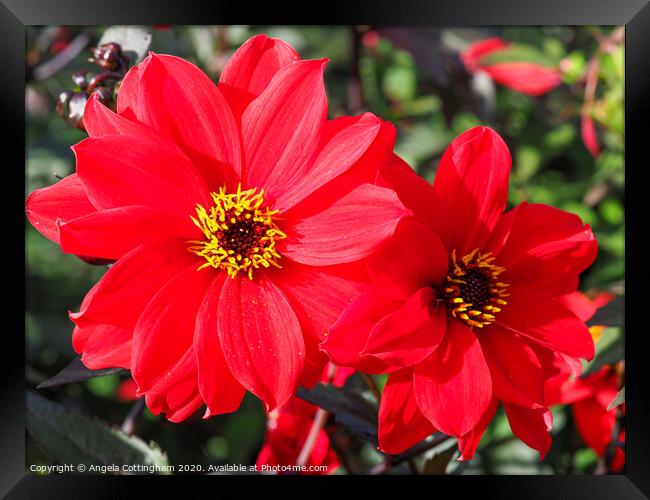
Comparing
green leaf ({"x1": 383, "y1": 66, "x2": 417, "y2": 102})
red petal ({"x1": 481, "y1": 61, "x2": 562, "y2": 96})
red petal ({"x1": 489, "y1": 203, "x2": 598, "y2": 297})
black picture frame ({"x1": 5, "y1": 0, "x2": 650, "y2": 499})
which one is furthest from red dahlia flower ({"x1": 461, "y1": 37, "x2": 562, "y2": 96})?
red petal ({"x1": 489, "y1": 203, "x2": 598, "y2": 297})

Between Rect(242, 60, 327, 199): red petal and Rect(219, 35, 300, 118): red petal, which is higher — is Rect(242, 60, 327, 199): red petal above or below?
below

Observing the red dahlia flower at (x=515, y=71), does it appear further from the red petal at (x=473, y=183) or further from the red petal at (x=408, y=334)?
the red petal at (x=408, y=334)

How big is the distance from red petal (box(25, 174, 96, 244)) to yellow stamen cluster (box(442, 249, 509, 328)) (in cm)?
42

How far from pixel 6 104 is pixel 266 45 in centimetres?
44

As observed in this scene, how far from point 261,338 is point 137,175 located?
22 cm

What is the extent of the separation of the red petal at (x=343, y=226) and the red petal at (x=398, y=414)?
167mm

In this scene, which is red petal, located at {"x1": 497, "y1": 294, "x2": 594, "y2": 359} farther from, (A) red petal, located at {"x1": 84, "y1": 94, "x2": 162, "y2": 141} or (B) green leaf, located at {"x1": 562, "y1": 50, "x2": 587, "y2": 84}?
(B) green leaf, located at {"x1": 562, "y1": 50, "x2": 587, "y2": 84}

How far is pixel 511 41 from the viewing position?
5.82ft

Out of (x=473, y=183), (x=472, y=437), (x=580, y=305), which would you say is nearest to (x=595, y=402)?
(x=580, y=305)

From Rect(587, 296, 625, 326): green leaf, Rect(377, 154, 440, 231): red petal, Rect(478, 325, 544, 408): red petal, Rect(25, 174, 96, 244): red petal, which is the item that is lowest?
Rect(478, 325, 544, 408): red petal

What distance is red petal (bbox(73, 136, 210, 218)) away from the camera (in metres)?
0.74

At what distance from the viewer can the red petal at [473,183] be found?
82 cm

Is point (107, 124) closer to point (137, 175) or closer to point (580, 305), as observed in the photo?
point (137, 175)

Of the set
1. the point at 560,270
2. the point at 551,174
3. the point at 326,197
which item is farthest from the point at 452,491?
the point at 551,174
